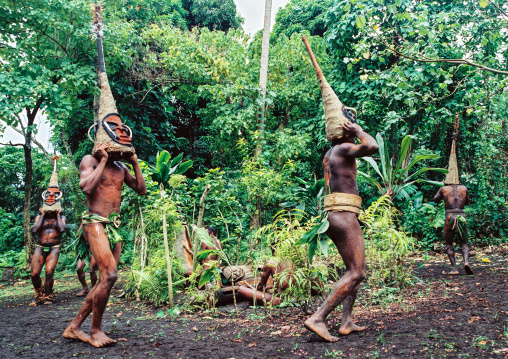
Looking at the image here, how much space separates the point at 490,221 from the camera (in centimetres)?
1064

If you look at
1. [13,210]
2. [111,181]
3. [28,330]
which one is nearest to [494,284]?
[111,181]

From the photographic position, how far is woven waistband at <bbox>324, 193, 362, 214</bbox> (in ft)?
11.3

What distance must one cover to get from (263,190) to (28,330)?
5816 mm

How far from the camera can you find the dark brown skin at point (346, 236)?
3.29 metres

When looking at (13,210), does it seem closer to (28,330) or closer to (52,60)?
(52,60)

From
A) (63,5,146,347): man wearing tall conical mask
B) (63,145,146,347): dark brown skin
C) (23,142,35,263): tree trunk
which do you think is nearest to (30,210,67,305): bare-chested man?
(63,5,146,347): man wearing tall conical mask

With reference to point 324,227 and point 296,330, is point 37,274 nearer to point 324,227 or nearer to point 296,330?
point 296,330

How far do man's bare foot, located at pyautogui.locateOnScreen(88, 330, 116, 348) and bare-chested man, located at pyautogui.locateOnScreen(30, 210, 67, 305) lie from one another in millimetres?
3964

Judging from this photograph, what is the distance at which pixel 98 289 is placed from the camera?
139 inches

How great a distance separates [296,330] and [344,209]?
137cm

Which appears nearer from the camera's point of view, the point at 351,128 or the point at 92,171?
the point at 351,128

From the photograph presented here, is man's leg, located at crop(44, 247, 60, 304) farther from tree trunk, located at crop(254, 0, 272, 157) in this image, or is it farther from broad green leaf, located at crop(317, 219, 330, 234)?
tree trunk, located at crop(254, 0, 272, 157)

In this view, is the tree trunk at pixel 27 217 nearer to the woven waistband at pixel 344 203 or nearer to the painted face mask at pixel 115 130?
the painted face mask at pixel 115 130

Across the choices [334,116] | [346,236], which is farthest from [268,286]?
[334,116]
